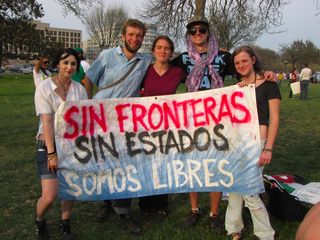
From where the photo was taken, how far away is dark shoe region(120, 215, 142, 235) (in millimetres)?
4172

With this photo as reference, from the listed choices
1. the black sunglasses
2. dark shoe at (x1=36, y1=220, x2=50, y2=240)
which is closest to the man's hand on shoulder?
the black sunglasses

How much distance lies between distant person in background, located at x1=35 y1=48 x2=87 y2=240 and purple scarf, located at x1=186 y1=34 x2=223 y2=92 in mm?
1123

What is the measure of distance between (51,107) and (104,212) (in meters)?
1.50

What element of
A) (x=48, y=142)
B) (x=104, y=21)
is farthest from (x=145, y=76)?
(x=104, y=21)

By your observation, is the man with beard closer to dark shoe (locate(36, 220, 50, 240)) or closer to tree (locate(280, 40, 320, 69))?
dark shoe (locate(36, 220, 50, 240))

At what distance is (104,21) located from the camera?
59.7 metres

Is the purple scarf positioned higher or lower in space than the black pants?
higher

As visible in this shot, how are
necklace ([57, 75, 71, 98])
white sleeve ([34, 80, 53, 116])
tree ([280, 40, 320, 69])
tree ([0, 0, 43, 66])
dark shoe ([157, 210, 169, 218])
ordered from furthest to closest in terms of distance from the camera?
tree ([280, 40, 320, 69]) → tree ([0, 0, 43, 66]) → dark shoe ([157, 210, 169, 218]) → necklace ([57, 75, 71, 98]) → white sleeve ([34, 80, 53, 116])

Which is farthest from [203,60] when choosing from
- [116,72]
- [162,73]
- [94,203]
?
[94,203]

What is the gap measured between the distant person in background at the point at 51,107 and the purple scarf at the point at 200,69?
1123 mm

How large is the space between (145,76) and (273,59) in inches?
3041

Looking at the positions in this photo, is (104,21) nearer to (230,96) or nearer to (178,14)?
(178,14)

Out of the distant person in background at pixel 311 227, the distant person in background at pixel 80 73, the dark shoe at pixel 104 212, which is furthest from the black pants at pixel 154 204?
the distant person in background at pixel 311 227

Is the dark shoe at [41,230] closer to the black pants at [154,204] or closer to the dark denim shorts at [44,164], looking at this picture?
the dark denim shorts at [44,164]
